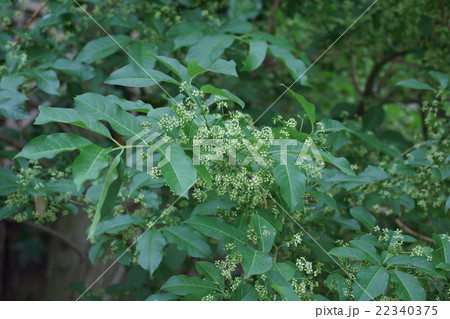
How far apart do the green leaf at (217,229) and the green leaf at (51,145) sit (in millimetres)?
349

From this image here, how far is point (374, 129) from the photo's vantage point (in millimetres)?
2441

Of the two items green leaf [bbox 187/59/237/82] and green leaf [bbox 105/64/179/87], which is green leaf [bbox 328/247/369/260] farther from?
green leaf [bbox 105/64/179/87]

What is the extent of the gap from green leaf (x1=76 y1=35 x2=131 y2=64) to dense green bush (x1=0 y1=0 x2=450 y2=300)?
0.01 m

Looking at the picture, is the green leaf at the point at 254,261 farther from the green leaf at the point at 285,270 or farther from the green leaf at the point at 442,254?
the green leaf at the point at 442,254

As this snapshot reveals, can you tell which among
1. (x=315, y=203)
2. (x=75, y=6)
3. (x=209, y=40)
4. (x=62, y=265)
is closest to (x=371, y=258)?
(x=315, y=203)

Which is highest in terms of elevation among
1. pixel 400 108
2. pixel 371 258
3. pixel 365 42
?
pixel 365 42

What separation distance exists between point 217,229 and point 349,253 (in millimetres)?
321

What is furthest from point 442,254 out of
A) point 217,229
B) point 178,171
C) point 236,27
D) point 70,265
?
point 70,265

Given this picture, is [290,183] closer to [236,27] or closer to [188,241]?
[188,241]

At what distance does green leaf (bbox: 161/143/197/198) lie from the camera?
0.96 metres

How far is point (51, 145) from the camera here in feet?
A: 3.39


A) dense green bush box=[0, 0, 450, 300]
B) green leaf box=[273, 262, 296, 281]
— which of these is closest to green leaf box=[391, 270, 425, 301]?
dense green bush box=[0, 0, 450, 300]

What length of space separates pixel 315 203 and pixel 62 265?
2.07 metres
